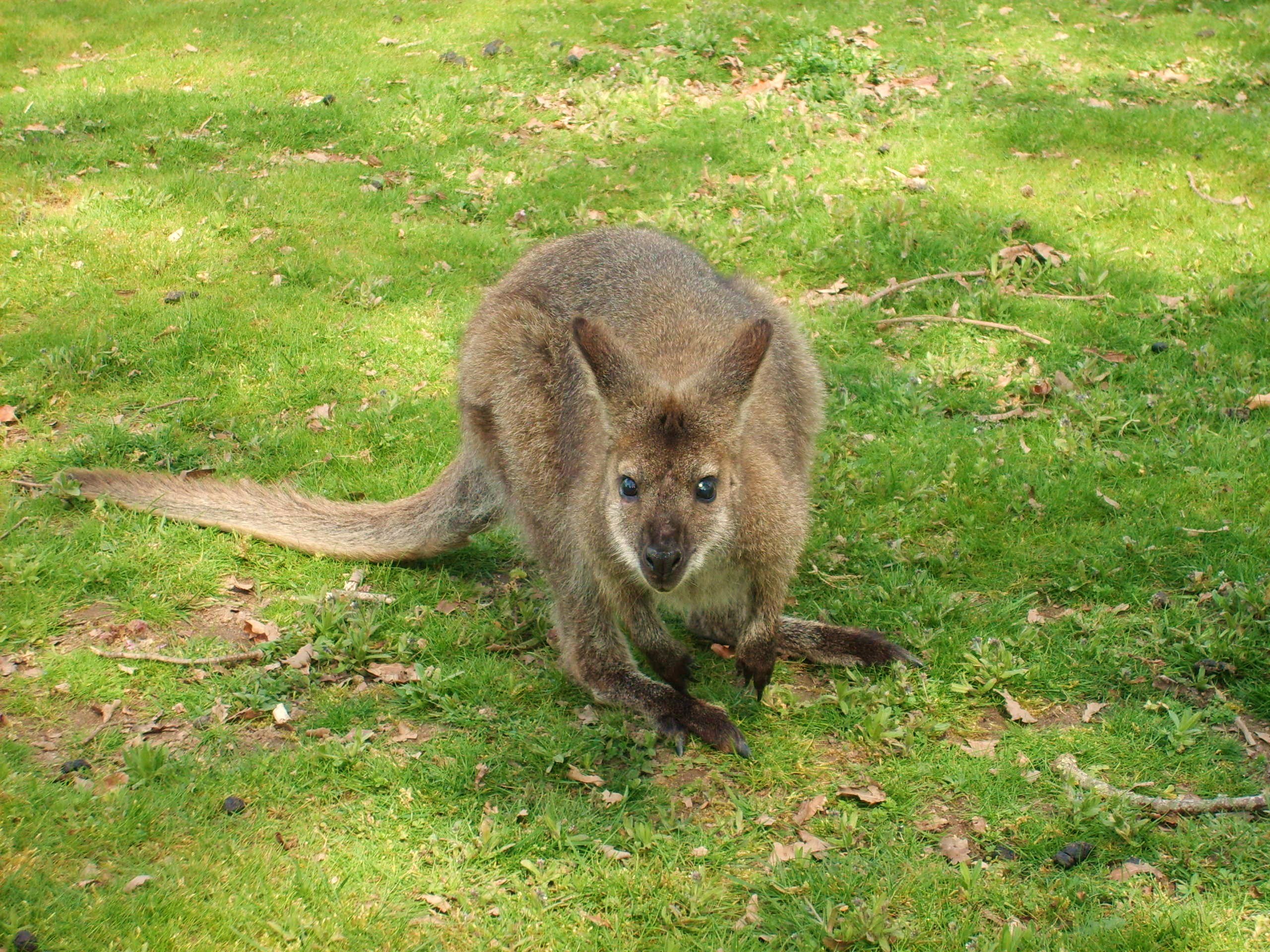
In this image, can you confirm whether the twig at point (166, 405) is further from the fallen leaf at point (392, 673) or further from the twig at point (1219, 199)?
the twig at point (1219, 199)

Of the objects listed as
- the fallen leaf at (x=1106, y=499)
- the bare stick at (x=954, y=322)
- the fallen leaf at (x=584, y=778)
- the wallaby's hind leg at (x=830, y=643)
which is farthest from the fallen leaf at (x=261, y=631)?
the bare stick at (x=954, y=322)

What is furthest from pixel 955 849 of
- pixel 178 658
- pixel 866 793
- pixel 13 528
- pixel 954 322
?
pixel 13 528

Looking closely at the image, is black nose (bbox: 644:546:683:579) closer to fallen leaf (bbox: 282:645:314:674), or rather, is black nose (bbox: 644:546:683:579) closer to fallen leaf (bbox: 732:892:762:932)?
fallen leaf (bbox: 732:892:762:932)

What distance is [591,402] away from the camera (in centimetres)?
414

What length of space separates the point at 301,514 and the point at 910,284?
11.8ft

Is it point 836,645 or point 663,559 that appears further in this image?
point 836,645

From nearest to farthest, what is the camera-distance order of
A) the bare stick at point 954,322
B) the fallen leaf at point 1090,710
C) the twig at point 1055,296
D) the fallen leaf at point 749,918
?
the fallen leaf at point 749,918 → the fallen leaf at point 1090,710 → the bare stick at point 954,322 → the twig at point 1055,296

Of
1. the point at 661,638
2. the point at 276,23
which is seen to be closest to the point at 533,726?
the point at 661,638

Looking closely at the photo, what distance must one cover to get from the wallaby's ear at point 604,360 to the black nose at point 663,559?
1.87 feet

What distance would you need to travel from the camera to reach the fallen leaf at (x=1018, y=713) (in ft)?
13.1

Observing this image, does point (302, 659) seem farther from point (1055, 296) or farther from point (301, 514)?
point (1055, 296)

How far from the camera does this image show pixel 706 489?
3633 millimetres

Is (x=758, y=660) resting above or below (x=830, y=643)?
above

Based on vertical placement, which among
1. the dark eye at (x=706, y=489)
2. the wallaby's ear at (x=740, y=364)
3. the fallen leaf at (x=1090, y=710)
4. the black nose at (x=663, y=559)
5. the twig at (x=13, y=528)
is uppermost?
the wallaby's ear at (x=740, y=364)
